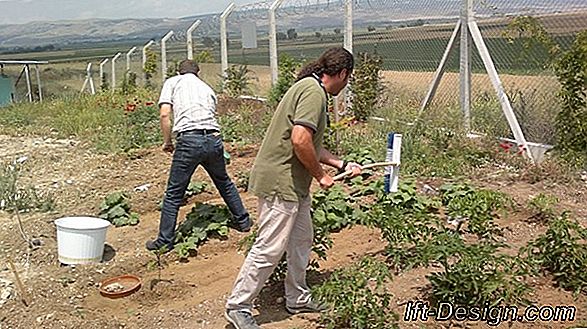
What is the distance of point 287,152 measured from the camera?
4.14 m

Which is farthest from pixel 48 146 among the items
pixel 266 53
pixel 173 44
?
pixel 173 44

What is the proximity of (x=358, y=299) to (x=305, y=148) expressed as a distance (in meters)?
0.89

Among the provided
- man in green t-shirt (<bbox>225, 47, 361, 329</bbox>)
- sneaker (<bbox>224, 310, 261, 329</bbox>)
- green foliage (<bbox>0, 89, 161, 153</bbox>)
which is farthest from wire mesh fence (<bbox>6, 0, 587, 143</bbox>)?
Answer: sneaker (<bbox>224, 310, 261, 329</bbox>)

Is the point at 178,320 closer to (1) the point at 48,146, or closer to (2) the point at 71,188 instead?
(2) the point at 71,188

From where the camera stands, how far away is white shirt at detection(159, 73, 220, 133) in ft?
19.6

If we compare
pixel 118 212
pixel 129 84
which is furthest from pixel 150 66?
pixel 118 212

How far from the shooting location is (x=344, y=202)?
604 cm

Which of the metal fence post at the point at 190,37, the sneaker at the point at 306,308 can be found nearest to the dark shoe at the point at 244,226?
the sneaker at the point at 306,308

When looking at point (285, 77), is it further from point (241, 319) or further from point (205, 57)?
point (241, 319)

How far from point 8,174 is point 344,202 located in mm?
3989

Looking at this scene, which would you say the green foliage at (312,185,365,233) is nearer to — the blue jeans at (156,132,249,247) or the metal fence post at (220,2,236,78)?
the blue jeans at (156,132,249,247)

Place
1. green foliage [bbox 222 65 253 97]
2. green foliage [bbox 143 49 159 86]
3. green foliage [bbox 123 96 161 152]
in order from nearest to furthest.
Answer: green foliage [bbox 123 96 161 152]
green foliage [bbox 222 65 253 97]
green foliage [bbox 143 49 159 86]

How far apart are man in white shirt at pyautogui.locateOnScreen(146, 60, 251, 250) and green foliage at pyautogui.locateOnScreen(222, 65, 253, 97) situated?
29.1ft

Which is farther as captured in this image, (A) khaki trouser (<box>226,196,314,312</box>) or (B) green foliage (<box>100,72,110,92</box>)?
(B) green foliage (<box>100,72,110,92</box>)
